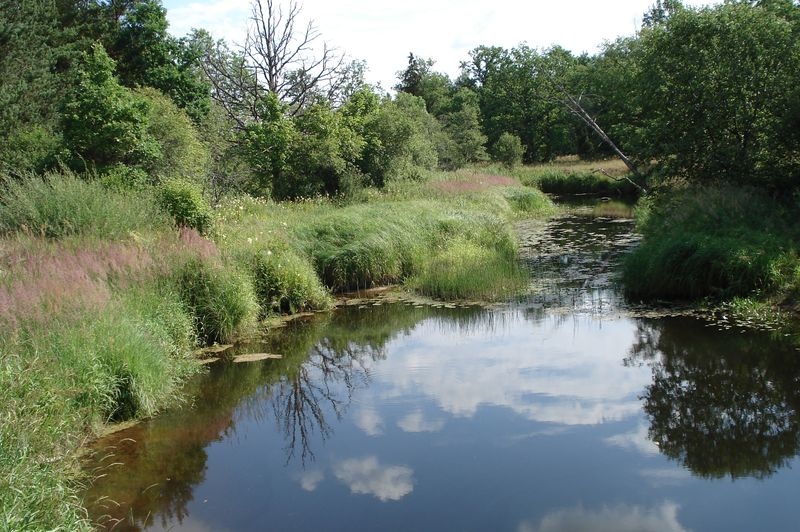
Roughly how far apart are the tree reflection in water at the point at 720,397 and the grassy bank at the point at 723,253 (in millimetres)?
1415

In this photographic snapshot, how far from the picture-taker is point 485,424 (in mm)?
7668

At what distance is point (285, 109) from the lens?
2398 cm

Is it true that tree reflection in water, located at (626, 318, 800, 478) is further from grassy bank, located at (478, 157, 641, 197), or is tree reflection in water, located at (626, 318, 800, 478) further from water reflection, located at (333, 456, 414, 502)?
grassy bank, located at (478, 157, 641, 197)

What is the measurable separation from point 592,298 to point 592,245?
672 cm

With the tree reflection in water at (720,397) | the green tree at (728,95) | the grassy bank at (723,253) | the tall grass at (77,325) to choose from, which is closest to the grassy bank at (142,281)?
the tall grass at (77,325)

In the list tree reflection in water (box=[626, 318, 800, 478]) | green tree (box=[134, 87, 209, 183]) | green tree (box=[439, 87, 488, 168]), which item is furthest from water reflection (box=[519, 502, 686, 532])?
green tree (box=[439, 87, 488, 168])

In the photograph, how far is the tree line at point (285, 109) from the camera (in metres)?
15.1

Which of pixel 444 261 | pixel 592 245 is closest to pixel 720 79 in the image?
pixel 592 245

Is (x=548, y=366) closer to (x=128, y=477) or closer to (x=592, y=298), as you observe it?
(x=592, y=298)

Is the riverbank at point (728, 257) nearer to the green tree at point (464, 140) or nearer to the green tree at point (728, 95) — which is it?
the green tree at point (728, 95)

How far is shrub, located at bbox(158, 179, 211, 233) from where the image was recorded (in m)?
13.1

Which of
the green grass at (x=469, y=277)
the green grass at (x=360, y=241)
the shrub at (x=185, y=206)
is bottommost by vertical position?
the green grass at (x=469, y=277)

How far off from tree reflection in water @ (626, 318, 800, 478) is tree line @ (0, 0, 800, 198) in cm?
613

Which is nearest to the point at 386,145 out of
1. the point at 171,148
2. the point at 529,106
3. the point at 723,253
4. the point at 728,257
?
the point at 171,148
